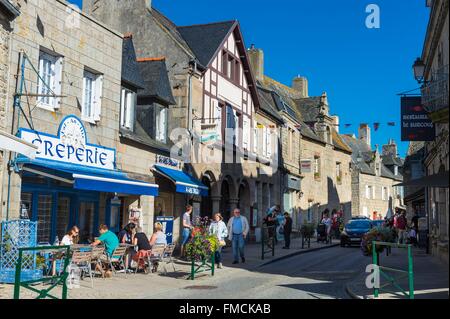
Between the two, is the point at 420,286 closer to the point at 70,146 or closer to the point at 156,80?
the point at 70,146

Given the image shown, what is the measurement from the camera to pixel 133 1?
22078 millimetres

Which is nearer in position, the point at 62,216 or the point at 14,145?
the point at 14,145

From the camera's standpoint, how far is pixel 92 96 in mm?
15164

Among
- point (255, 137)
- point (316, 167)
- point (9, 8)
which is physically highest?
point (9, 8)

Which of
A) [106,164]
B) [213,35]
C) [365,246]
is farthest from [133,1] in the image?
[365,246]

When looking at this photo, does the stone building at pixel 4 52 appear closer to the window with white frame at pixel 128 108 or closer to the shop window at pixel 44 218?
the shop window at pixel 44 218

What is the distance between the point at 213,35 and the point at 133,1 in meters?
3.63

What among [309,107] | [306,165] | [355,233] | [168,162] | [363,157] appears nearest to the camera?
[168,162]

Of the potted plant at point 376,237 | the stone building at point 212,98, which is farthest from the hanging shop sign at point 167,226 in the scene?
the potted plant at point 376,237

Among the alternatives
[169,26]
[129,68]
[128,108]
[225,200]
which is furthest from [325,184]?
[128,108]

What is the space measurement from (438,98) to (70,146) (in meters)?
8.86

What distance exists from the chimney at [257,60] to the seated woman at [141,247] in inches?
843

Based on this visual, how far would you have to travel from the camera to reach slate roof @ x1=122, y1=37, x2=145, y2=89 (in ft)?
55.9

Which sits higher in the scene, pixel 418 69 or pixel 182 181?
pixel 418 69
